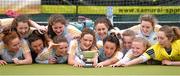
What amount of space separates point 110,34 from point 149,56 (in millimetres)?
539

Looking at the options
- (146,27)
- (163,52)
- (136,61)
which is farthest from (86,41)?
(163,52)

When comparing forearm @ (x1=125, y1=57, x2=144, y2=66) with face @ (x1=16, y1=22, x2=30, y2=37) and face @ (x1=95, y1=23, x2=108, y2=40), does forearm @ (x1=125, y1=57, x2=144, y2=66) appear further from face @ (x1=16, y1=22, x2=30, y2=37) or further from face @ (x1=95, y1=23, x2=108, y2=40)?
face @ (x1=16, y1=22, x2=30, y2=37)

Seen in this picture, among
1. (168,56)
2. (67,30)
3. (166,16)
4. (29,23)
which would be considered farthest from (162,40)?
(166,16)

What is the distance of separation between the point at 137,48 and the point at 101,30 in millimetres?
464

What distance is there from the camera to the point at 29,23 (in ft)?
19.2

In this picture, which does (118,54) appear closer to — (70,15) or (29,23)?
(29,23)

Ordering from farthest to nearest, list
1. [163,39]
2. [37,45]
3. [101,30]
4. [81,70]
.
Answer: [101,30] → [37,45] → [163,39] → [81,70]

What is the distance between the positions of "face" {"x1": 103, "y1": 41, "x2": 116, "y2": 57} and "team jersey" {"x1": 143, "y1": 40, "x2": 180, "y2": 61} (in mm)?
347

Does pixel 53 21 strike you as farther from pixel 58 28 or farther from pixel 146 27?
pixel 146 27

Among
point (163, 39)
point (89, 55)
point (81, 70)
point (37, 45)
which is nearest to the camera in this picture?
point (81, 70)

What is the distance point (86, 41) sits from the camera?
18.0ft

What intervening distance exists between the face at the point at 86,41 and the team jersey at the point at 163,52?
61 cm

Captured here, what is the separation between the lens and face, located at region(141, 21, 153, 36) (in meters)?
5.70

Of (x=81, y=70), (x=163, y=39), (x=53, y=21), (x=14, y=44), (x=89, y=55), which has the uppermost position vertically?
(x=53, y=21)
